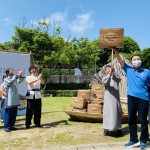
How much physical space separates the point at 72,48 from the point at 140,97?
96.0 ft

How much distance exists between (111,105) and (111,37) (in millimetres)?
1671

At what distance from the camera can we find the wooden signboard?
7715mm

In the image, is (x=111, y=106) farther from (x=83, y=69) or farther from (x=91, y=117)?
(x=83, y=69)

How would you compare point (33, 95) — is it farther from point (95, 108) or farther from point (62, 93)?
point (62, 93)

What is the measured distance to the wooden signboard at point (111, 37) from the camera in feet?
25.3

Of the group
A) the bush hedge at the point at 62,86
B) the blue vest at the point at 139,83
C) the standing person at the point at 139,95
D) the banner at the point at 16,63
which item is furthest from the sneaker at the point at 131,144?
the bush hedge at the point at 62,86

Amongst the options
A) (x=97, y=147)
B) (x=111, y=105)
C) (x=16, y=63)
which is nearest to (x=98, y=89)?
(x=111, y=105)

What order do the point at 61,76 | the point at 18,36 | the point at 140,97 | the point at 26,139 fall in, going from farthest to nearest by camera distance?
the point at 61,76 → the point at 18,36 → the point at 26,139 → the point at 140,97

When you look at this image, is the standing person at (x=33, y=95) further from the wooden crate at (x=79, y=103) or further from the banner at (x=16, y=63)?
the banner at (x=16, y=63)

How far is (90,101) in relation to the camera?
10.5 m

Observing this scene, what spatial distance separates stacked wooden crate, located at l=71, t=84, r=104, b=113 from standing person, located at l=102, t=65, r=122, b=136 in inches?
69.0

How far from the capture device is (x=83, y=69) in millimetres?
43625

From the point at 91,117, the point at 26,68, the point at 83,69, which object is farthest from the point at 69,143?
the point at 83,69

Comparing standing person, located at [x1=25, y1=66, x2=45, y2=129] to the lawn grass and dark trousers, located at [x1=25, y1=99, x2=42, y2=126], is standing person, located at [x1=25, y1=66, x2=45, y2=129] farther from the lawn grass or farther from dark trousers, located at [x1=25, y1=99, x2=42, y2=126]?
the lawn grass
